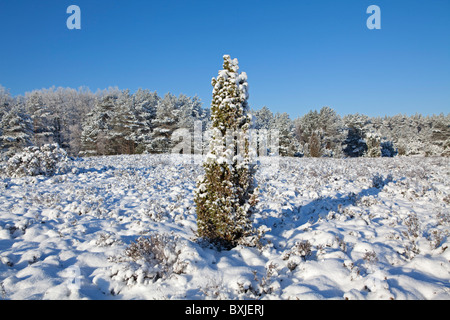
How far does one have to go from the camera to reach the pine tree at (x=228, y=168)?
15.7ft

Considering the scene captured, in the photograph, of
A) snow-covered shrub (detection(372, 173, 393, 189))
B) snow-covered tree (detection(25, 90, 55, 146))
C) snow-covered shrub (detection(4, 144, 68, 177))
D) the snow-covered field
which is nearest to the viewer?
the snow-covered field

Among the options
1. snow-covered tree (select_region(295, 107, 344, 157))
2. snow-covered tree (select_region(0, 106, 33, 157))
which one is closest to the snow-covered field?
snow-covered tree (select_region(0, 106, 33, 157))

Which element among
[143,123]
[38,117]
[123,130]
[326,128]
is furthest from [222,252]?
[326,128]

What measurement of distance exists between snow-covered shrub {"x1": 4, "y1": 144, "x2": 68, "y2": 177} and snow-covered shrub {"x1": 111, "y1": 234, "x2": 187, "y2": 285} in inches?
401

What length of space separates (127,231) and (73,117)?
63.1 m

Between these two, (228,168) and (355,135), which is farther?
(355,135)

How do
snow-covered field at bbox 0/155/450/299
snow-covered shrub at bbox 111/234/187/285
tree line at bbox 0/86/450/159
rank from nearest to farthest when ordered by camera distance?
1. snow-covered field at bbox 0/155/450/299
2. snow-covered shrub at bbox 111/234/187/285
3. tree line at bbox 0/86/450/159

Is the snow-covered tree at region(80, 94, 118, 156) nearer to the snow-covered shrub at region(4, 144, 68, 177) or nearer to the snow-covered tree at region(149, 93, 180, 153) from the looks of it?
the snow-covered tree at region(149, 93, 180, 153)

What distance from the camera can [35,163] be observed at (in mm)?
11094

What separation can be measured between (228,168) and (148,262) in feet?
7.55

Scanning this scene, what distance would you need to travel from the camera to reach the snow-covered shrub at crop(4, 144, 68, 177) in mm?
10984

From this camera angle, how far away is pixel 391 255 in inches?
165

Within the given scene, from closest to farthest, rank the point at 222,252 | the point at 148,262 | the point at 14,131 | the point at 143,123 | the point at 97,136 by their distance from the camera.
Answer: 1. the point at 148,262
2. the point at 222,252
3. the point at 14,131
4. the point at 97,136
5. the point at 143,123

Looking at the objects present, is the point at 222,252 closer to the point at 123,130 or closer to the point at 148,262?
the point at 148,262
